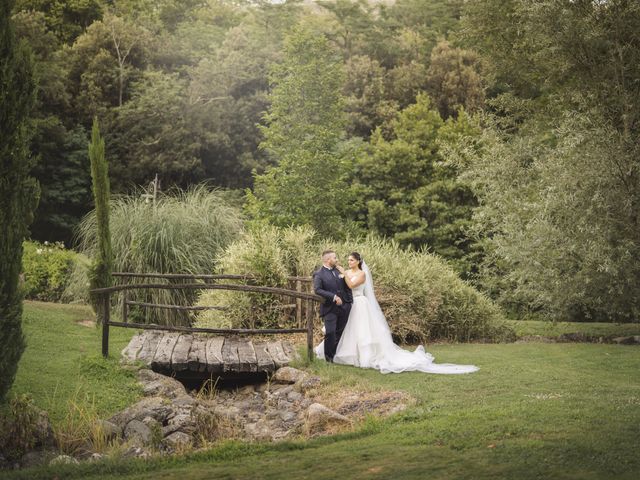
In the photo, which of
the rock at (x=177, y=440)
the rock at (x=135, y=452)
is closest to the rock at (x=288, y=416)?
the rock at (x=177, y=440)

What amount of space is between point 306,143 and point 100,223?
8.49 metres

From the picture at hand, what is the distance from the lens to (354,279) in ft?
39.3

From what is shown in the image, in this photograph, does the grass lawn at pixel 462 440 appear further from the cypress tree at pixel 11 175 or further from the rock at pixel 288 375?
the cypress tree at pixel 11 175

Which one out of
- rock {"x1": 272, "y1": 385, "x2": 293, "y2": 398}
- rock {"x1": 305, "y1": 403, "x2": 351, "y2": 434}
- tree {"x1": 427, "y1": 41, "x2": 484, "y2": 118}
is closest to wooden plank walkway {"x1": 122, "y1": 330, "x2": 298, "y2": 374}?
rock {"x1": 272, "y1": 385, "x2": 293, "y2": 398}

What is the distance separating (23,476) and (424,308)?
10.00 meters

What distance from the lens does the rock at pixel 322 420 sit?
8.29 metres

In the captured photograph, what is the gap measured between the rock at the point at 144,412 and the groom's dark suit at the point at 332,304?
3374 mm

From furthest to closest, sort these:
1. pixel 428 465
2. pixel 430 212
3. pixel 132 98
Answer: pixel 132 98
pixel 430 212
pixel 428 465

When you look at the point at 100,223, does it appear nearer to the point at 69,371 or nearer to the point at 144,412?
the point at 69,371

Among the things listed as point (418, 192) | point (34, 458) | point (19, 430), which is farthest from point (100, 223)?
point (418, 192)

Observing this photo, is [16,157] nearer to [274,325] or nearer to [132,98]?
→ [274,325]

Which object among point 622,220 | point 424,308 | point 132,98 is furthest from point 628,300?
point 132,98

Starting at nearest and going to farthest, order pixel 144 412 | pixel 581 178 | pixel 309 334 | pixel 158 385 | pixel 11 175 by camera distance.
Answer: pixel 11 175, pixel 144 412, pixel 158 385, pixel 309 334, pixel 581 178

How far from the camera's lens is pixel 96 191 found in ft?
49.1
